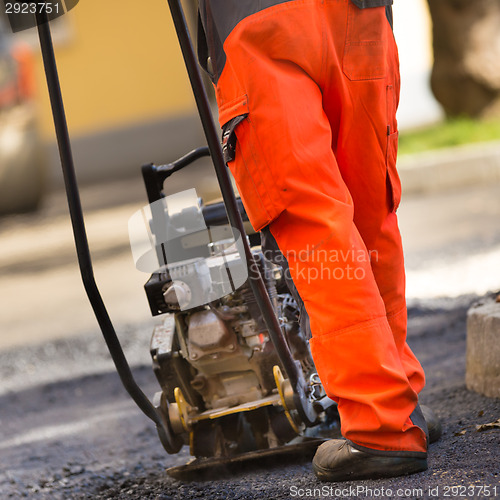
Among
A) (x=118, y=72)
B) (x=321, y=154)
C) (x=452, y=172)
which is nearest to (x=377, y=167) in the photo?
(x=321, y=154)

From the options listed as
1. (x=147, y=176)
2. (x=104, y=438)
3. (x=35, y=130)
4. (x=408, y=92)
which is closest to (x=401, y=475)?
(x=147, y=176)

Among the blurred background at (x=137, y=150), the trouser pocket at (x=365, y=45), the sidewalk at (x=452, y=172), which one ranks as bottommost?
the sidewalk at (x=452, y=172)

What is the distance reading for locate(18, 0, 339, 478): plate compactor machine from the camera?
7.53 ft

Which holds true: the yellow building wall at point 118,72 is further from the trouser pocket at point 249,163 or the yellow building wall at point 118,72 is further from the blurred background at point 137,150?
the trouser pocket at point 249,163

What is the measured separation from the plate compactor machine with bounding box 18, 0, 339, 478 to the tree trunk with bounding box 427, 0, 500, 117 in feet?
24.4

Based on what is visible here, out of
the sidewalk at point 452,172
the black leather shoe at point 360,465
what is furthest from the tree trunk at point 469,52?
the black leather shoe at point 360,465

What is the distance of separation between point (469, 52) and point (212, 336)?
25.7 ft

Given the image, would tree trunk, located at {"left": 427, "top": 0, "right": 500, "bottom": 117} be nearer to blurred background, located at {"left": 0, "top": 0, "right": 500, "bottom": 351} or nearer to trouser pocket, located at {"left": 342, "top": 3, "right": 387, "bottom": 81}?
blurred background, located at {"left": 0, "top": 0, "right": 500, "bottom": 351}

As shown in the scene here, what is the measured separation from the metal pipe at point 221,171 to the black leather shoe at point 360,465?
34cm

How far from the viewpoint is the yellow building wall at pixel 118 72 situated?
42.0 feet

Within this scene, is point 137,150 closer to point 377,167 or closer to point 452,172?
point 452,172

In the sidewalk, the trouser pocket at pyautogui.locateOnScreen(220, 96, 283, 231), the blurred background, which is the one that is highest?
the trouser pocket at pyautogui.locateOnScreen(220, 96, 283, 231)

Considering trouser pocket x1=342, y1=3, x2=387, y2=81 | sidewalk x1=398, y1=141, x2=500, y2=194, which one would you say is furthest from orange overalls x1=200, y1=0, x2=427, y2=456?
sidewalk x1=398, y1=141, x2=500, y2=194

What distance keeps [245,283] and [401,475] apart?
0.76m
